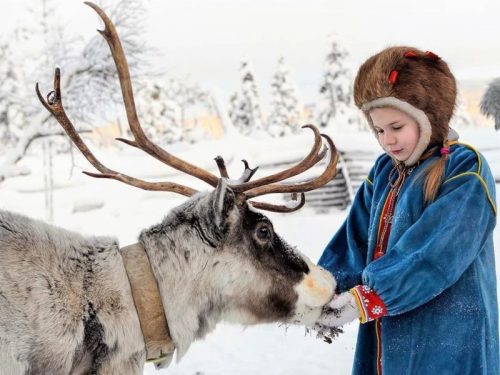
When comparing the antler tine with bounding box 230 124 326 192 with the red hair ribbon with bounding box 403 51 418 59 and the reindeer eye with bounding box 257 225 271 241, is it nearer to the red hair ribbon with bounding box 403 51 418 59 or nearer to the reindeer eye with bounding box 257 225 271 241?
the reindeer eye with bounding box 257 225 271 241

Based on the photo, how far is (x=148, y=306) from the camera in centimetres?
222

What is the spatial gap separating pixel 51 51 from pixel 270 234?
16.8 metres

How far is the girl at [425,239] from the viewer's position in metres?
2.23

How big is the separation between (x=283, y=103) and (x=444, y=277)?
40.2m

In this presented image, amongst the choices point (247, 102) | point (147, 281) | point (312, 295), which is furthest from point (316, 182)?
point (247, 102)

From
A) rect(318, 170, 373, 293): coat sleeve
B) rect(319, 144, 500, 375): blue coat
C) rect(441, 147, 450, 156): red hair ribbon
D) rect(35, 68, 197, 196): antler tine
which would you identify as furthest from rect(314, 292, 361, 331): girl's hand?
rect(35, 68, 197, 196): antler tine

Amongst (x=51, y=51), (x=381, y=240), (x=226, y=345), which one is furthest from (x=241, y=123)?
(x=381, y=240)

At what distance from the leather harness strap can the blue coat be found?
87 cm

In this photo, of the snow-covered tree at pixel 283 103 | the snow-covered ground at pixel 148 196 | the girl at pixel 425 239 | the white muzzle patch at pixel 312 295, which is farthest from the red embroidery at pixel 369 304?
the snow-covered tree at pixel 283 103

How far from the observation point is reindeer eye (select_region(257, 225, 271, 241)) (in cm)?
248

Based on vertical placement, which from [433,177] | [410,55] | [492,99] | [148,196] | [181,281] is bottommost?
[148,196]

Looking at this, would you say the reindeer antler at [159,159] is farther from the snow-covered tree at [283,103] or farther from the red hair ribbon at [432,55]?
the snow-covered tree at [283,103]

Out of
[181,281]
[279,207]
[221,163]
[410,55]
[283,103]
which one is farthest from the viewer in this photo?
[283,103]

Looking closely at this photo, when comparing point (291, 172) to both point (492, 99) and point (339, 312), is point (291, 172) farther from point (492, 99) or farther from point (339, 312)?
point (492, 99)
